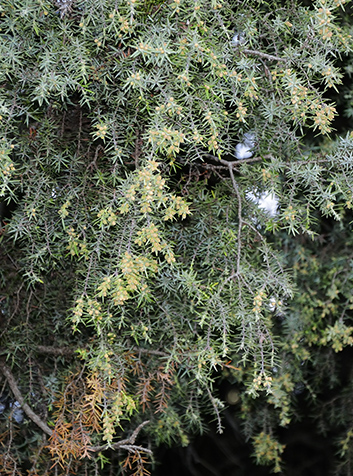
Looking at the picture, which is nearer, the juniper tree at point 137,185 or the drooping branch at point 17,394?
the juniper tree at point 137,185

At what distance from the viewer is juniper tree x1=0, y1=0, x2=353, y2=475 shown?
146 cm

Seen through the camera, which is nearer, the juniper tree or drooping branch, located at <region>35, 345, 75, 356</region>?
the juniper tree

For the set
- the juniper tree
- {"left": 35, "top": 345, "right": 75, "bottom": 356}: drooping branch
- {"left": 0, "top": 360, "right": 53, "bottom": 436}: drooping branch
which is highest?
the juniper tree

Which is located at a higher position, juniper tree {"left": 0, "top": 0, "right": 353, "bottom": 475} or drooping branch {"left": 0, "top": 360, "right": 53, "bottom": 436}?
juniper tree {"left": 0, "top": 0, "right": 353, "bottom": 475}

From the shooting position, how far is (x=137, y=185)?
141 cm

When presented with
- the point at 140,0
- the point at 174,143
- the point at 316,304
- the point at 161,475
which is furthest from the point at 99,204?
the point at 161,475

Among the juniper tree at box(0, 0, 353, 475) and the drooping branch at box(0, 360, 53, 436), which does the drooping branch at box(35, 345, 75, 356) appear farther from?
the drooping branch at box(0, 360, 53, 436)

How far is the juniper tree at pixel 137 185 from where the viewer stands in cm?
146

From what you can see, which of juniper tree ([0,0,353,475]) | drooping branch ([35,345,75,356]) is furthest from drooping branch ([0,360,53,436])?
drooping branch ([35,345,75,356])

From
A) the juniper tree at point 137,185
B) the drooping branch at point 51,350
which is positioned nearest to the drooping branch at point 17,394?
the juniper tree at point 137,185

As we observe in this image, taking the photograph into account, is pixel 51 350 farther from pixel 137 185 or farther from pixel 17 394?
pixel 137 185

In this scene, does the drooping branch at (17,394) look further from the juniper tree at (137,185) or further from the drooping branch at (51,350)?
the drooping branch at (51,350)

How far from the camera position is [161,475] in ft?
13.1

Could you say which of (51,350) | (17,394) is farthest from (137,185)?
(17,394)
